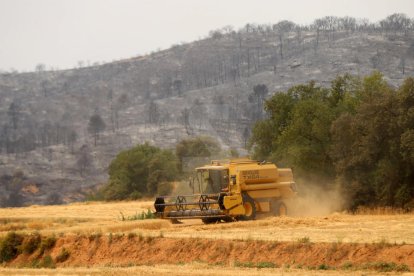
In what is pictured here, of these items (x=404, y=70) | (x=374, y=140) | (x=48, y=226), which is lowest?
(x=48, y=226)

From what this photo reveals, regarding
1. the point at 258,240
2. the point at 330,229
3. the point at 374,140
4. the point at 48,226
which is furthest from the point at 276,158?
the point at 258,240

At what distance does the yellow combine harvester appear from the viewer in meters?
37.2

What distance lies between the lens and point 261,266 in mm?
23812

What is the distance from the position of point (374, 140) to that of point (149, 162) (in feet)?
144

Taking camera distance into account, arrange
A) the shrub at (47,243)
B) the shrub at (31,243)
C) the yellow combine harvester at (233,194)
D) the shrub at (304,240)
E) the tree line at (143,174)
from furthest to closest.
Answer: the tree line at (143,174) → the yellow combine harvester at (233,194) → the shrub at (31,243) → the shrub at (47,243) → the shrub at (304,240)

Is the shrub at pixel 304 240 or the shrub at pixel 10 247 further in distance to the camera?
the shrub at pixel 10 247

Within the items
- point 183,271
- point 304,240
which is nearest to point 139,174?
point 304,240

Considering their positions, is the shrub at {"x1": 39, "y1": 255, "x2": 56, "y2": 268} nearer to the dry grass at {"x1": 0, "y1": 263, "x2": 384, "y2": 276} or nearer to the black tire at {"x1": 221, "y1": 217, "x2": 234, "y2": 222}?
the dry grass at {"x1": 0, "y1": 263, "x2": 384, "y2": 276}

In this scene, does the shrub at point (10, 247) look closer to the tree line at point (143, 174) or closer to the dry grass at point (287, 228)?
the dry grass at point (287, 228)

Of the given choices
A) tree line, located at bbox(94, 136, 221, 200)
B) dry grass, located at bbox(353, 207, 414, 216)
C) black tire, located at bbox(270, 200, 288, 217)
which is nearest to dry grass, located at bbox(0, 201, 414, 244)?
dry grass, located at bbox(353, 207, 414, 216)

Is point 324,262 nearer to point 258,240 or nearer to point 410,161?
point 258,240

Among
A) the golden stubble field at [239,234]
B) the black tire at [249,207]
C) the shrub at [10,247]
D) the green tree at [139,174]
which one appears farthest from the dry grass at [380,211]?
the green tree at [139,174]

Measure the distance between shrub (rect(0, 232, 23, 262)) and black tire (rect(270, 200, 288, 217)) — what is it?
11987mm

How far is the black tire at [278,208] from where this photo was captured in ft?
128
